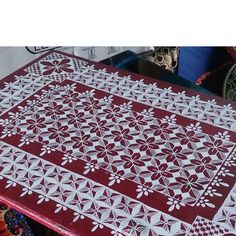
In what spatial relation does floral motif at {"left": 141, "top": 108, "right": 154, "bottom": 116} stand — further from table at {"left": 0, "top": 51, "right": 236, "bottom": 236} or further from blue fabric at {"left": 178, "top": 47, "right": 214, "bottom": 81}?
blue fabric at {"left": 178, "top": 47, "right": 214, "bottom": 81}

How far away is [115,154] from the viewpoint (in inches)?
39.2

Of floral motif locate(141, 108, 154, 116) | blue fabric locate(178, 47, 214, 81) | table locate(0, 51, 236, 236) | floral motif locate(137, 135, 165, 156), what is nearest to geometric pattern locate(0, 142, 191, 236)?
table locate(0, 51, 236, 236)

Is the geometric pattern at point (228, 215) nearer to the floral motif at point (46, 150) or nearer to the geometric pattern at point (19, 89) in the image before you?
the floral motif at point (46, 150)

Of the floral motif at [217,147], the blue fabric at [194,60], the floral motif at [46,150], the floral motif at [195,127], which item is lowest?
the blue fabric at [194,60]

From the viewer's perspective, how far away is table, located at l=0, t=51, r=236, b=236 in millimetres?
860

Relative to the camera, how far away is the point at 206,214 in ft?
2.81

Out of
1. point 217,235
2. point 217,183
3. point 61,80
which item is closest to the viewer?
point 217,235

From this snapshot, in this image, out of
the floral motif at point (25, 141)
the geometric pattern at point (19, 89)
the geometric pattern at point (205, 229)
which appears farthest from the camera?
the geometric pattern at point (19, 89)

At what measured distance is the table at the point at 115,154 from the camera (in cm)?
86

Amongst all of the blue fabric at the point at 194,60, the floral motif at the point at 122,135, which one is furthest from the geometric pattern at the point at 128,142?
the blue fabric at the point at 194,60
